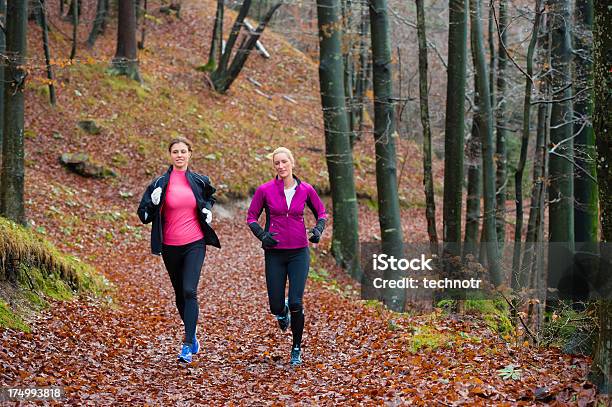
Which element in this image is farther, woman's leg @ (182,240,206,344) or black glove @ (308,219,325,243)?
woman's leg @ (182,240,206,344)

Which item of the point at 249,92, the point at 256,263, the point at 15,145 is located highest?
the point at 249,92

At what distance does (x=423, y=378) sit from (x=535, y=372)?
992 mm

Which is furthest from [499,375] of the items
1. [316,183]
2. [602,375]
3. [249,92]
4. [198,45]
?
[198,45]

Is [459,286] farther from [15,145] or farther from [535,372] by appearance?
[15,145]

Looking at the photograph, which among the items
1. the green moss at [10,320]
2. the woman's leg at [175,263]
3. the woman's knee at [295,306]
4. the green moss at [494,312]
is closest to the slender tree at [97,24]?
the green moss at [494,312]

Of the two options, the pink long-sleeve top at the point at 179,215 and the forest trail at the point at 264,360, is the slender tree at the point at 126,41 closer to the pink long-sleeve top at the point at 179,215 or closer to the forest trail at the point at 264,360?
the forest trail at the point at 264,360

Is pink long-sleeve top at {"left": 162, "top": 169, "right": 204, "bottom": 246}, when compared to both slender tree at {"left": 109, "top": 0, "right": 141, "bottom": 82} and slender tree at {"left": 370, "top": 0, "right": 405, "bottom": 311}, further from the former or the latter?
slender tree at {"left": 109, "top": 0, "right": 141, "bottom": 82}

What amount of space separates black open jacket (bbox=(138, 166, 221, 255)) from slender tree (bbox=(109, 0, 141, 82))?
16849 millimetres

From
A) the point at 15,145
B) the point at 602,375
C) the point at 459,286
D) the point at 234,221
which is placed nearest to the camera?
the point at 602,375

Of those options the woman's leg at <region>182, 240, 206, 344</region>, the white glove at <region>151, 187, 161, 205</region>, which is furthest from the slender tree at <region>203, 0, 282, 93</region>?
the woman's leg at <region>182, 240, 206, 344</region>

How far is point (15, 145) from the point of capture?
440 inches

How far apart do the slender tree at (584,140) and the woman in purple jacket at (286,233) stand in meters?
6.08

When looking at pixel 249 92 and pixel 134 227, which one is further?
pixel 249 92

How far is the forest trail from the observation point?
19.7ft
